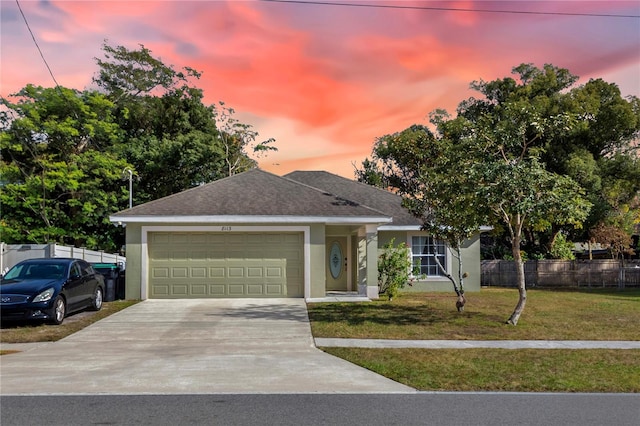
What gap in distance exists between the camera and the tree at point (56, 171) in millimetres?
30828

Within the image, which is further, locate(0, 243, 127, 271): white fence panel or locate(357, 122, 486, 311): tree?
locate(0, 243, 127, 271): white fence panel

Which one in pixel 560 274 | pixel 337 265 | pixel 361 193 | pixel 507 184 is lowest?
pixel 560 274

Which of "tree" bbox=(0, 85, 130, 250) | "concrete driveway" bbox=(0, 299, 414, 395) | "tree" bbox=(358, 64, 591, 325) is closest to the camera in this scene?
"concrete driveway" bbox=(0, 299, 414, 395)

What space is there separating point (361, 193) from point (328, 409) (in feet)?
64.8

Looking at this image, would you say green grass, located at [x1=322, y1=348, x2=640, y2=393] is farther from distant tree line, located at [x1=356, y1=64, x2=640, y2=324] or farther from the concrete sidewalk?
distant tree line, located at [x1=356, y1=64, x2=640, y2=324]

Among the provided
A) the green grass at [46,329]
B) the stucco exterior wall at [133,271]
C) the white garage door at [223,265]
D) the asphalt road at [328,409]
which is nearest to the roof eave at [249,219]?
the white garage door at [223,265]

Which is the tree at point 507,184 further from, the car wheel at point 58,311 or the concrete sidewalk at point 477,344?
the car wheel at point 58,311

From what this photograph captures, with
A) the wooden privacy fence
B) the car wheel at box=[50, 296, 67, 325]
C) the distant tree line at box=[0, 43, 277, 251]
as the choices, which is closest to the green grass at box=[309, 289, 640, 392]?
the car wheel at box=[50, 296, 67, 325]

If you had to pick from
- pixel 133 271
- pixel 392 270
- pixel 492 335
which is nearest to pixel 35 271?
pixel 133 271

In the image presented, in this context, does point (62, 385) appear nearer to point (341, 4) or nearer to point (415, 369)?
point (415, 369)

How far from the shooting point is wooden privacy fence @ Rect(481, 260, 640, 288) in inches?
1219

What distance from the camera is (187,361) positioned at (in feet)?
34.0

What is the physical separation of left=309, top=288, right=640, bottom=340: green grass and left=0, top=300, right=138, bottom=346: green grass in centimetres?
603

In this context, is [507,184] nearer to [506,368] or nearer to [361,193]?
[506,368]
